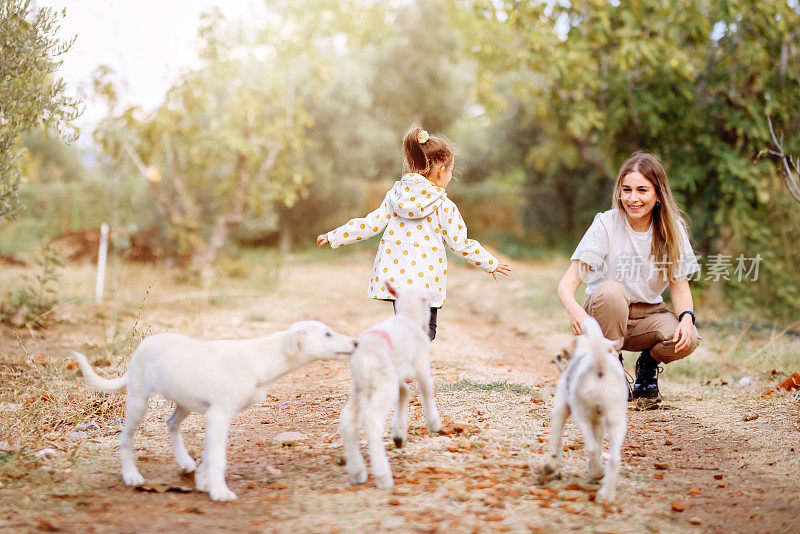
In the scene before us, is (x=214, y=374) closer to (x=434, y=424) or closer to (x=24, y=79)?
(x=434, y=424)

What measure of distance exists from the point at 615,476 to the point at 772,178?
783 cm

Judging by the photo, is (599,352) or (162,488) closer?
(599,352)

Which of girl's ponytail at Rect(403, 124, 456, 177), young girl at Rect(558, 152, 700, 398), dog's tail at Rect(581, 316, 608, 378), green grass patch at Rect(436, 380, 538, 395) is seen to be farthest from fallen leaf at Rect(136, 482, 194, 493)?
young girl at Rect(558, 152, 700, 398)

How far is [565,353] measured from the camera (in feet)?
11.3

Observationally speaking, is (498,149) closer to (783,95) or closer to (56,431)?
(783,95)

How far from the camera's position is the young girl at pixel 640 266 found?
4.70 metres

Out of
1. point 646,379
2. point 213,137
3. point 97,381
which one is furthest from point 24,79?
point 213,137

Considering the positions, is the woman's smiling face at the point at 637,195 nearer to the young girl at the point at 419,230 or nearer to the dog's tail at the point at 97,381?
the young girl at the point at 419,230

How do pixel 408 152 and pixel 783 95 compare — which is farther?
pixel 783 95

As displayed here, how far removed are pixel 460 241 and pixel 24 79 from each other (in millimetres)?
3414

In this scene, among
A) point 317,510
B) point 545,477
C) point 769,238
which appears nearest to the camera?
point 317,510

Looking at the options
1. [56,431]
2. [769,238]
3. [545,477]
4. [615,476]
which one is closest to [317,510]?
[545,477]

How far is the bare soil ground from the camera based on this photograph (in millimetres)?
2887

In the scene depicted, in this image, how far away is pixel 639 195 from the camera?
184 inches
